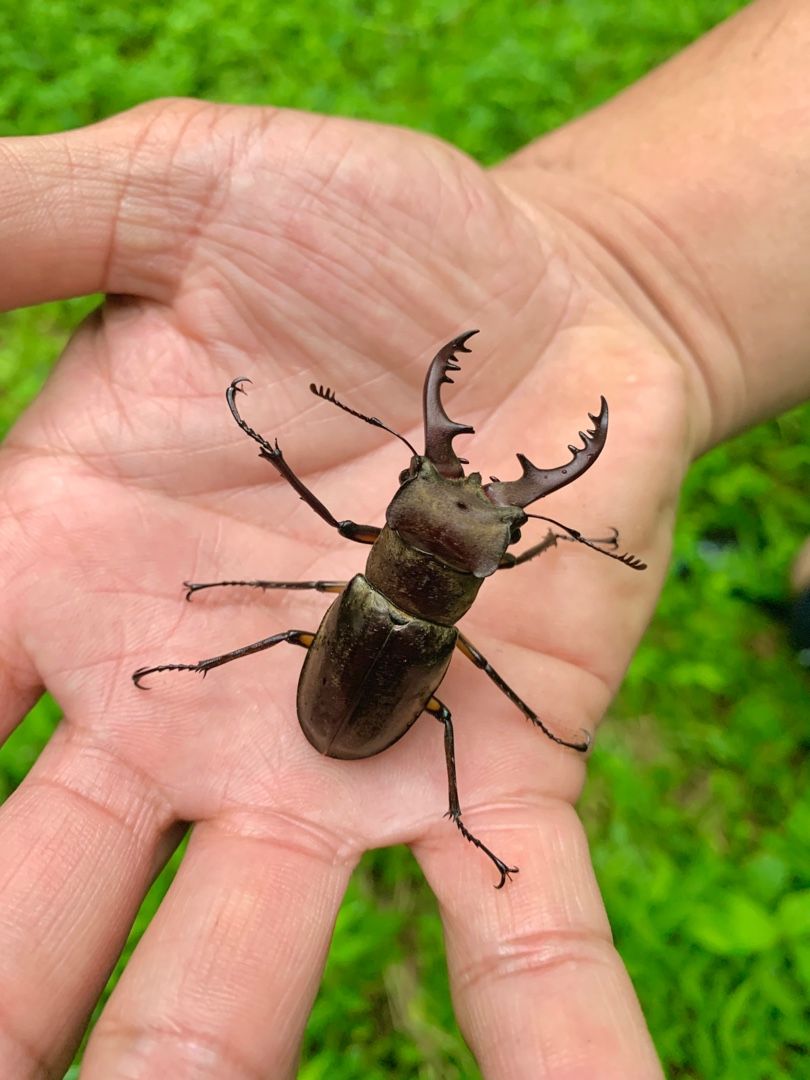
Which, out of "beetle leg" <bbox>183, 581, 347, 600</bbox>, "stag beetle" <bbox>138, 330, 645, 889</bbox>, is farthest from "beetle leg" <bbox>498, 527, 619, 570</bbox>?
"beetle leg" <bbox>183, 581, 347, 600</bbox>

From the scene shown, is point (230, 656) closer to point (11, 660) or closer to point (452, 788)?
point (11, 660)

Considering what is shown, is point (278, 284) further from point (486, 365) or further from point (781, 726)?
point (781, 726)

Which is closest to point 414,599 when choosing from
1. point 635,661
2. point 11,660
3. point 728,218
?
point 11,660

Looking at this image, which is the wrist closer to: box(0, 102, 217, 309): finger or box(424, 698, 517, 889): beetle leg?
box(0, 102, 217, 309): finger

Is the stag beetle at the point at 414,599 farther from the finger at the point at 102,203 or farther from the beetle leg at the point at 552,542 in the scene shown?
the finger at the point at 102,203

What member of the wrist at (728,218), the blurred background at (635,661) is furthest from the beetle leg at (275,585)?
the wrist at (728,218)
